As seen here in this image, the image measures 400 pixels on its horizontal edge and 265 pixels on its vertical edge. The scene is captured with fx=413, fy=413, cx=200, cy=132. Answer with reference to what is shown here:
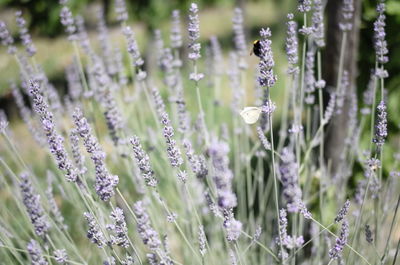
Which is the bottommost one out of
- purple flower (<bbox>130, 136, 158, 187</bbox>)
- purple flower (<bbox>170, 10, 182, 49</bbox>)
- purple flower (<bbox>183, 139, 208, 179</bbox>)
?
purple flower (<bbox>183, 139, 208, 179</bbox>)

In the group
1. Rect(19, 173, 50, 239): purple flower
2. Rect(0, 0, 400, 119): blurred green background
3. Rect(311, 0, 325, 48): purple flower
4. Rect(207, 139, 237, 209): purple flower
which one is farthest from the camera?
Rect(0, 0, 400, 119): blurred green background

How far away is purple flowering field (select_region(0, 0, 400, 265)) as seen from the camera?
51.5 inches

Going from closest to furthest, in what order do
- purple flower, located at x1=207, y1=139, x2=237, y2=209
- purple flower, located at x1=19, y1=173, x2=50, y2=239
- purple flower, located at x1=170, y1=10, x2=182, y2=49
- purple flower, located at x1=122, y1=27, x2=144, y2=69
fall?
1. purple flower, located at x1=207, y1=139, x2=237, y2=209
2. purple flower, located at x1=19, y1=173, x2=50, y2=239
3. purple flower, located at x1=122, y1=27, x2=144, y2=69
4. purple flower, located at x1=170, y1=10, x2=182, y2=49

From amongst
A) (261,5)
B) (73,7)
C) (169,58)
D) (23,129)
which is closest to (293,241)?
(169,58)

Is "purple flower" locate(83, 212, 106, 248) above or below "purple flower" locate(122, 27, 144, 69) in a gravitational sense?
below

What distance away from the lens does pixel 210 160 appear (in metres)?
1.78

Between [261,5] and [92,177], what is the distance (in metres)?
12.4

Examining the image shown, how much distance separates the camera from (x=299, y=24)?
3734mm

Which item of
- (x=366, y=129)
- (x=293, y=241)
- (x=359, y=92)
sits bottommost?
(x=366, y=129)

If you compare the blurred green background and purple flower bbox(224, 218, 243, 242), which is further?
A: the blurred green background

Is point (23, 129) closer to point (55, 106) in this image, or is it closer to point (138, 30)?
point (55, 106)

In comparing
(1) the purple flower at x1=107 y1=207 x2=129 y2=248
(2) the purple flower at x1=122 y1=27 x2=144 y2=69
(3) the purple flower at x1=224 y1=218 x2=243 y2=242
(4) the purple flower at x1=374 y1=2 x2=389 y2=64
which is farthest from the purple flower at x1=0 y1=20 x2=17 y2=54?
(4) the purple flower at x1=374 y1=2 x2=389 y2=64

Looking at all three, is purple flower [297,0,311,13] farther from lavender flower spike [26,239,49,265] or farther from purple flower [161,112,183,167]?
lavender flower spike [26,239,49,265]

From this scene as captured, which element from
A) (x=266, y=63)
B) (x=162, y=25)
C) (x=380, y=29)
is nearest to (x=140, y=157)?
(x=266, y=63)
